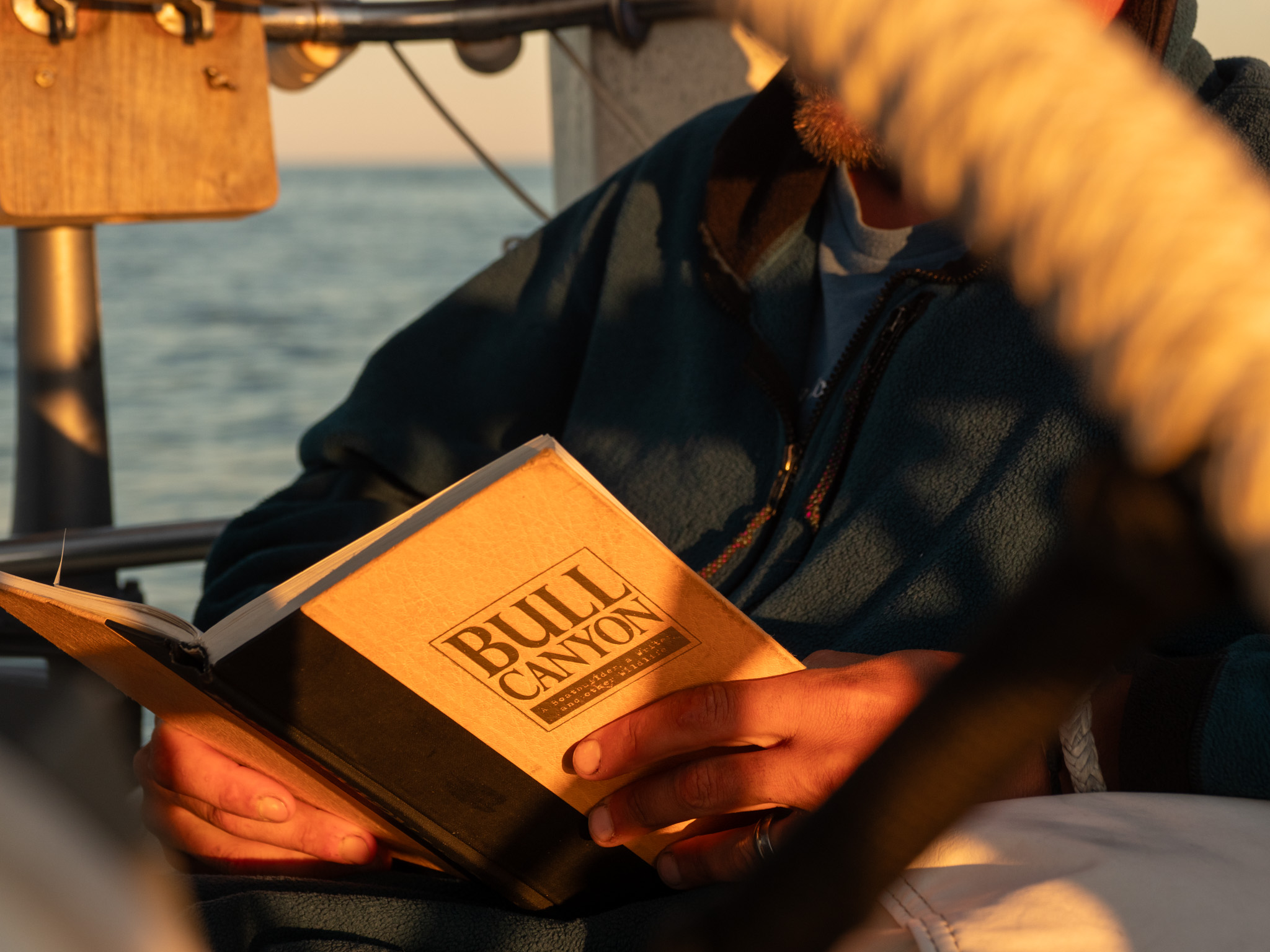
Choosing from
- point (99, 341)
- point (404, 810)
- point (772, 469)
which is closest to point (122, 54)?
point (99, 341)

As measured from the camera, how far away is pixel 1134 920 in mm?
501

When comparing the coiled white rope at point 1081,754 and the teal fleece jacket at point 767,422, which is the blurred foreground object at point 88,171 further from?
the coiled white rope at point 1081,754

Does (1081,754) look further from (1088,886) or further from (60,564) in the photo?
(60,564)

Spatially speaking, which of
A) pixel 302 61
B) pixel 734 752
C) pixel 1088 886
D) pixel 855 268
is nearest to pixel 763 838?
pixel 734 752

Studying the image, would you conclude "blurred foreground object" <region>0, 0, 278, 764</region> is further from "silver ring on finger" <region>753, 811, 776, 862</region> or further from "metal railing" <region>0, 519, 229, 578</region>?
"silver ring on finger" <region>753, 811, 776, 862</region>

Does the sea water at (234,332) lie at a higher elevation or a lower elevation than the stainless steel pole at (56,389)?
lower

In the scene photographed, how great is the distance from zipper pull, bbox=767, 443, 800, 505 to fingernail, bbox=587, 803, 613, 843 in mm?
429

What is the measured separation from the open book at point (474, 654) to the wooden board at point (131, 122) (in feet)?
2.27

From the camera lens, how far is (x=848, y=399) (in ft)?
3.26

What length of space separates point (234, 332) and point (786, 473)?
334 inches

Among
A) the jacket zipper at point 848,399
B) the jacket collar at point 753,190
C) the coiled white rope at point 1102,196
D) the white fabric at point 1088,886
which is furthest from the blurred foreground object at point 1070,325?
the jacket collar at point 753,190

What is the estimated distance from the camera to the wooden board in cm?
117

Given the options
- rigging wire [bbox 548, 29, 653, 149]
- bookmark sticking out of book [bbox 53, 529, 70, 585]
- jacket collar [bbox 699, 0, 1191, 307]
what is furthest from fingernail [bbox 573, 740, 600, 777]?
rigging wire [bbox 548, 29, 653, 149]

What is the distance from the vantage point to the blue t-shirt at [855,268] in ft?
3.53
